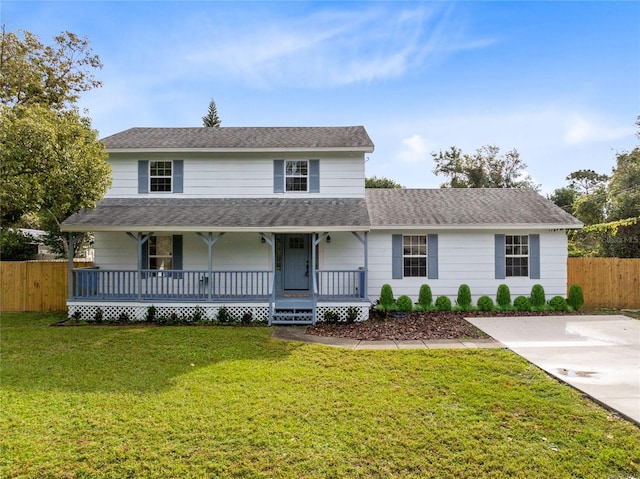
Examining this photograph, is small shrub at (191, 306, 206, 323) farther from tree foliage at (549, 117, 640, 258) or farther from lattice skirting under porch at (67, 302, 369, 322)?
tree foliage at (549, 117, 640, 258)

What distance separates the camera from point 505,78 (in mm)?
13492

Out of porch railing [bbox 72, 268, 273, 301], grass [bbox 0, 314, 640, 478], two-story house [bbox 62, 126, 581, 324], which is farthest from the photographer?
two-story house [bbox 62, 126, 581, 324]

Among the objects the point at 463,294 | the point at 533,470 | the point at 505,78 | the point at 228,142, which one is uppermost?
the point at 505,78

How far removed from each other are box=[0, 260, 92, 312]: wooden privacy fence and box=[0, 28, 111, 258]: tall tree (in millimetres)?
1836

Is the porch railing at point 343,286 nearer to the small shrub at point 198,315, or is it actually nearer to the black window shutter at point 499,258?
the small shrub at point 198,315

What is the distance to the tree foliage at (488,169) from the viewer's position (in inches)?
1312

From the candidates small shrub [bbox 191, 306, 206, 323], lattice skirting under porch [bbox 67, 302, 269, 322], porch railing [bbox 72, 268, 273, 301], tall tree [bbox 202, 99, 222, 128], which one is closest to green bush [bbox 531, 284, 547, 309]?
porch railing [bbox 72, 268, 273, 301]

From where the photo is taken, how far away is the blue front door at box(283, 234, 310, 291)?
40.4 feet

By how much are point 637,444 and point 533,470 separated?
60.2 inches

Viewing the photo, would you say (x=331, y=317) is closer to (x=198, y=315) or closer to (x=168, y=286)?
(x=198, y=315)

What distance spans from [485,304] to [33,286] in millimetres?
16274

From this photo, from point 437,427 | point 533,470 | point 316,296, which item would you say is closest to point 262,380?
point 437,427

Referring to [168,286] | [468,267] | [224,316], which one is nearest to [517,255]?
[468,267]

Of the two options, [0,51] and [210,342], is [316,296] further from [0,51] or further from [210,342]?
[0,51]
